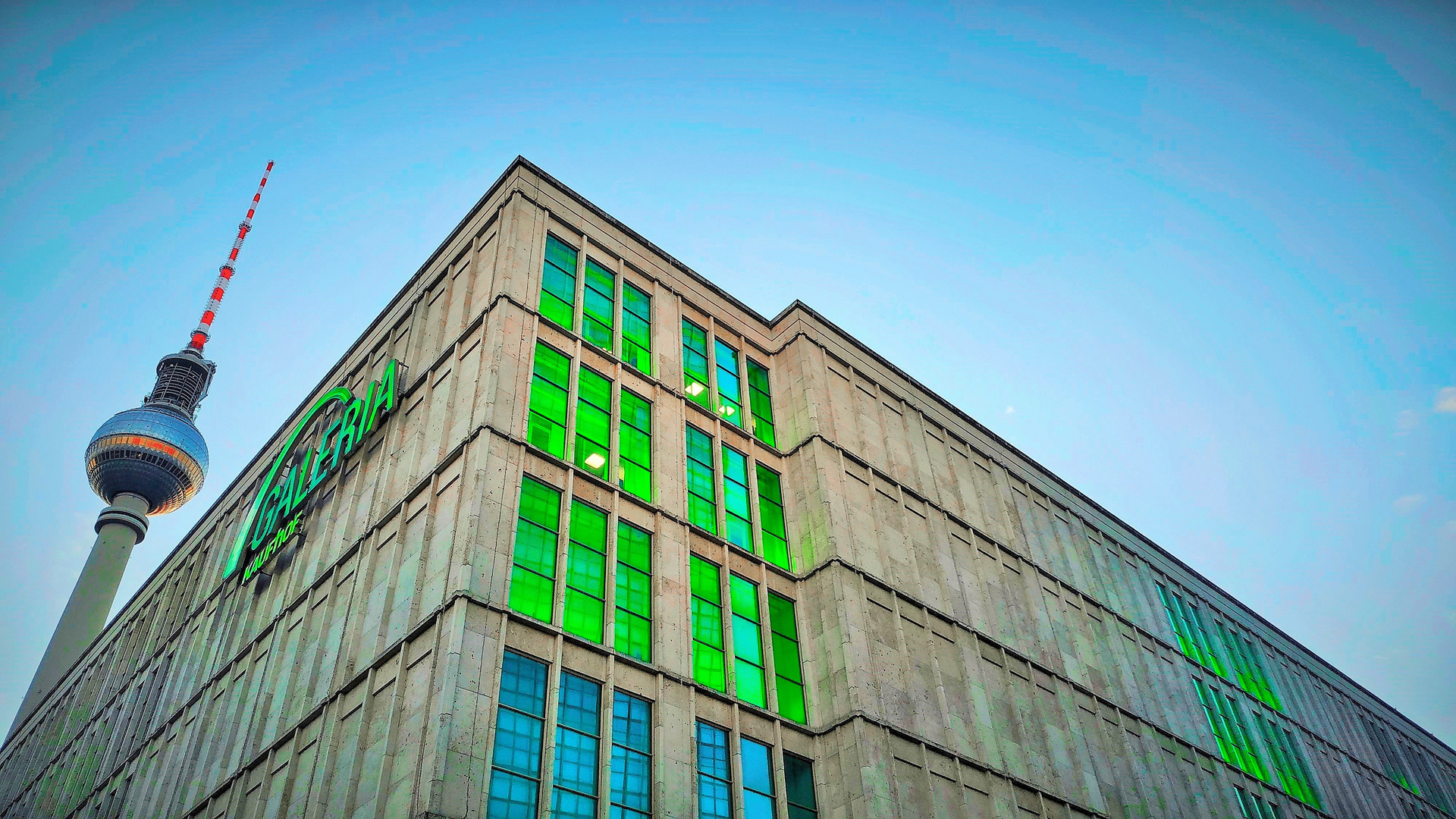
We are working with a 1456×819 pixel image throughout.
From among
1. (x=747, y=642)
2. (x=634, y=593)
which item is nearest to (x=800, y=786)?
(x=747, y=642)

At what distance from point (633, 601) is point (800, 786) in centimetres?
718

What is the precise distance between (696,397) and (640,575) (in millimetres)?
9145

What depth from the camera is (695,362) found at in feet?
123

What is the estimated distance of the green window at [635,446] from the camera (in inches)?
1219

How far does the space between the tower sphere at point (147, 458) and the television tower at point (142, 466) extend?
0.28 feet

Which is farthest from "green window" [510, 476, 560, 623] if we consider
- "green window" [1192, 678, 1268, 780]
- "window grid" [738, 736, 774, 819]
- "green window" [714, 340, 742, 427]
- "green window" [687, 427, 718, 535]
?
"green window" [1192, 678, 1268, 780]

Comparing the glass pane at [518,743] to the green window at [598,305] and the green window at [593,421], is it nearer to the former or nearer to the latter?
the green window at [593,421]

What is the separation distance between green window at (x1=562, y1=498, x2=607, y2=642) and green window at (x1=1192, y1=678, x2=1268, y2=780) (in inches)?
1276

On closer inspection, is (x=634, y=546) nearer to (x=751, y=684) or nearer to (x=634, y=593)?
(x=634, y=593)

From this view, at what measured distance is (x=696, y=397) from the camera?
3625cm

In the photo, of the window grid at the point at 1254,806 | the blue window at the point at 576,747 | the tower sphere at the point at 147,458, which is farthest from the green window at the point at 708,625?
the tower sphere at the point at 147,458

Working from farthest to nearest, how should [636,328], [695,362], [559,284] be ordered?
[695,362], [636,328], [559,284]

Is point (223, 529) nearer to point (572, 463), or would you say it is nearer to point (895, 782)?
point (572, 463)

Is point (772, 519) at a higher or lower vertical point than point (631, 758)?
higher
